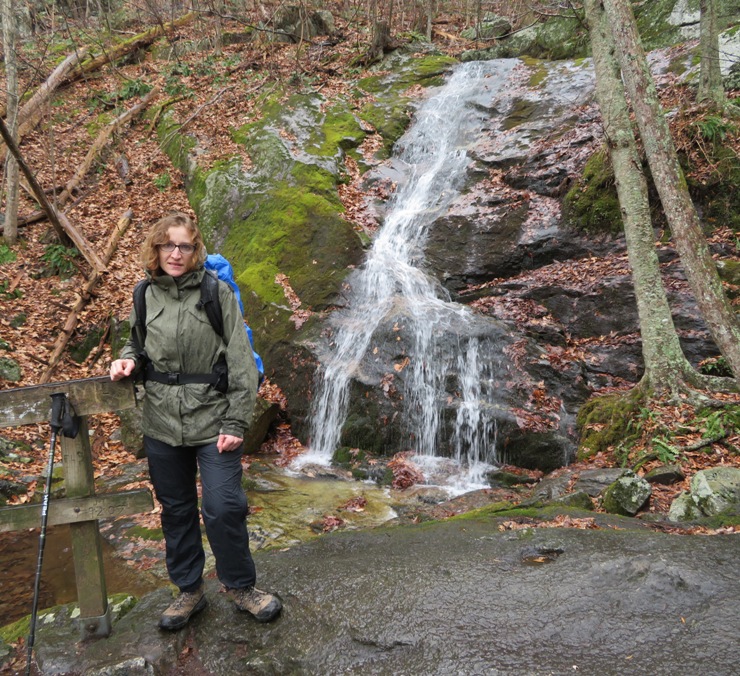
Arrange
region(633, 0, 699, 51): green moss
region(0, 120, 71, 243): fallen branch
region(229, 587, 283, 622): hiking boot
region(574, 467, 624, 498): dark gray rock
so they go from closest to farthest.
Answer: region(229, 587, 283, 622): hiking boot < region(574, 467, 624, 498): dark gray rock < region(0, 120, 71, 243): fallen branch < region(633, 0, 699, 51): green moss

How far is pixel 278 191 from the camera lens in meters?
12.1

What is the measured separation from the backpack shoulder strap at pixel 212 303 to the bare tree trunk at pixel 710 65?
10097 mm

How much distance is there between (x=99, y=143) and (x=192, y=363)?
582 inches

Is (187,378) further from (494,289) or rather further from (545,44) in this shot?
(545,44)

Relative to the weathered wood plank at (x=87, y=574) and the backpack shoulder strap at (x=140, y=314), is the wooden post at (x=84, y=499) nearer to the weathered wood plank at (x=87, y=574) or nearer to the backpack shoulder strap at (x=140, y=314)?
the weathered wood plank at (x=87, y=574)

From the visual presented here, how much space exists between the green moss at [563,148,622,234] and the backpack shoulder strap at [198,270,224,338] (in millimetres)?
8503

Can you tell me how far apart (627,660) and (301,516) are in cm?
427

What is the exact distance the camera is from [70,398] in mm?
2973

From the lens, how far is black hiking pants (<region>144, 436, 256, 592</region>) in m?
2.89

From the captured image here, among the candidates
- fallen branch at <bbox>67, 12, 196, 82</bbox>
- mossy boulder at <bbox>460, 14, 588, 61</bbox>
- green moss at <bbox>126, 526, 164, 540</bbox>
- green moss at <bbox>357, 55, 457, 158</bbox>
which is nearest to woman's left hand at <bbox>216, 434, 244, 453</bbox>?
green moss at <bbox>126, 526, 164, 540</bbox>

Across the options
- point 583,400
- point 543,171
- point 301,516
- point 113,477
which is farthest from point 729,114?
point 113,477

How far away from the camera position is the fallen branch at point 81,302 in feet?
31.8

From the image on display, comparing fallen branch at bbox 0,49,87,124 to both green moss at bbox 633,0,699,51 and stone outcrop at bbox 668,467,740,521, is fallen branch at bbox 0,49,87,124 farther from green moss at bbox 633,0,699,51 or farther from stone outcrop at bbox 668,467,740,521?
stone outcrop at bbox 668,467,740,521

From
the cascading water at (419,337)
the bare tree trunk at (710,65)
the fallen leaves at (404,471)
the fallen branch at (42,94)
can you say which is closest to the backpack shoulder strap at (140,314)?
the fallen leaves at (404,471)
